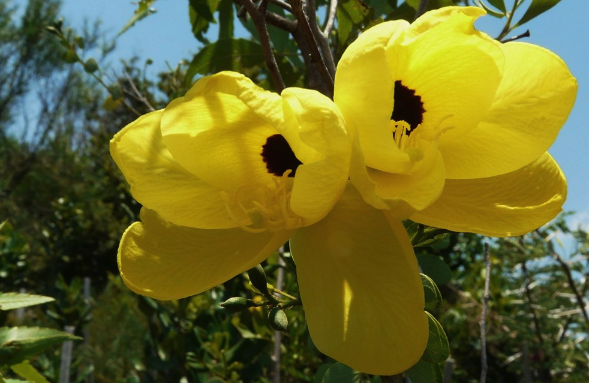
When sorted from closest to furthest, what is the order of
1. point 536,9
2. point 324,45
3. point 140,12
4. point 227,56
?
point 324,45 < point 536,9 < point 227,56 < point 140,12

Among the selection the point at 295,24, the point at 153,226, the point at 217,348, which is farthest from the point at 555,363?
the point at 153,226

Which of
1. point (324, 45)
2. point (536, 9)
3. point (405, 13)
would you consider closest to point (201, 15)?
point (405, 13)

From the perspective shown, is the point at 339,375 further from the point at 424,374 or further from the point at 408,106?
the point at 408,106

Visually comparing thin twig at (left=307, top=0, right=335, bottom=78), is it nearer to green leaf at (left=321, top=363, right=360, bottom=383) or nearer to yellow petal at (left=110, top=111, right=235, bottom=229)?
yellow petal at (left=110, top=111, right=235, bottom=229)

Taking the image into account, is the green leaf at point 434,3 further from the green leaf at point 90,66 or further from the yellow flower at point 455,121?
the green leaf at point 90,66

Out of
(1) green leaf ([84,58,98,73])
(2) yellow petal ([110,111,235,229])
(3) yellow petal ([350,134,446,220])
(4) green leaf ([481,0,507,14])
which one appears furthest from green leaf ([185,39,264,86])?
(1) green leaf ([84,58,98,73])

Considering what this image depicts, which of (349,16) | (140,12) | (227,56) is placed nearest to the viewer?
(349,16)

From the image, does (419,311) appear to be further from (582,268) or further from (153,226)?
(582,268)
